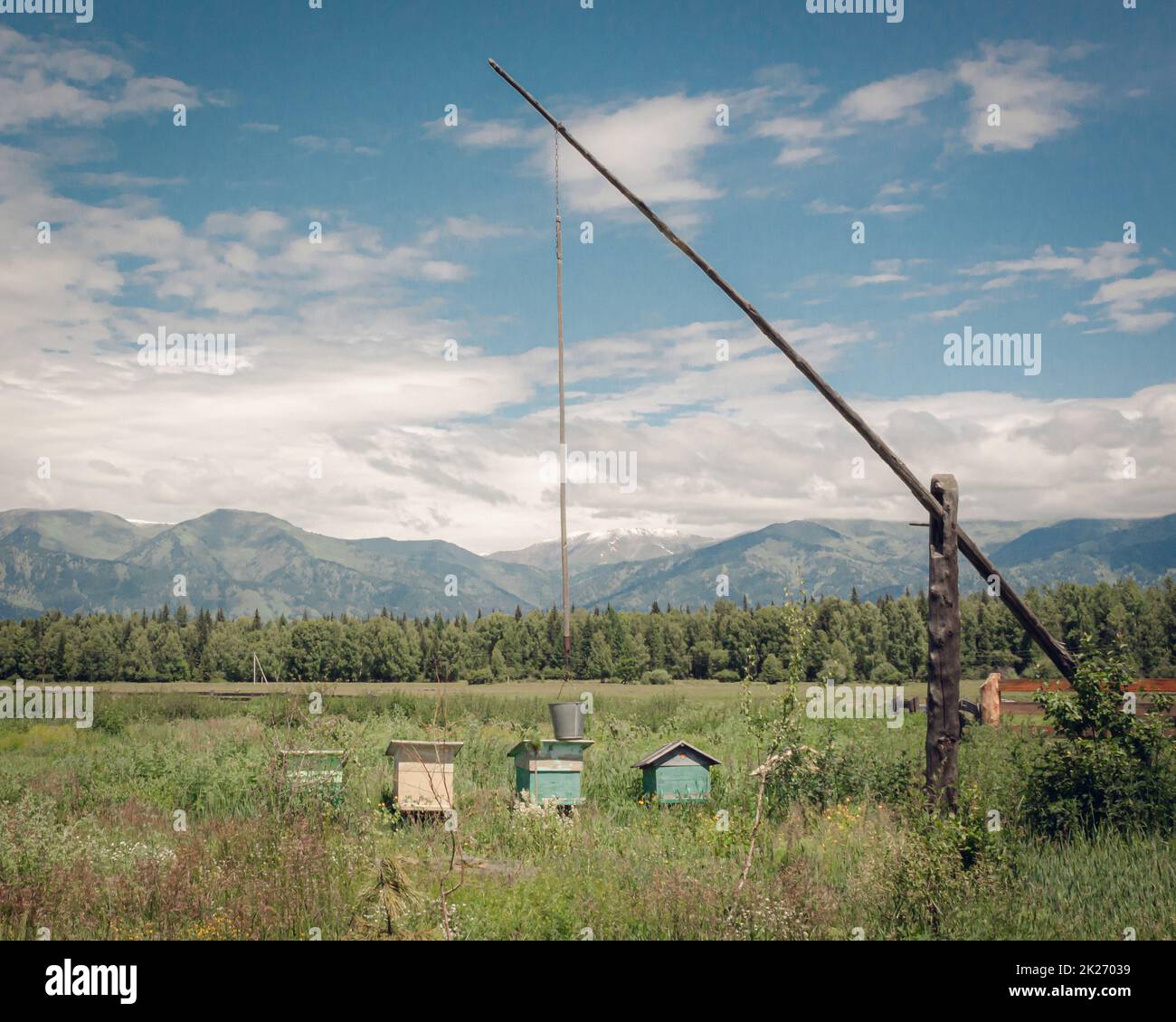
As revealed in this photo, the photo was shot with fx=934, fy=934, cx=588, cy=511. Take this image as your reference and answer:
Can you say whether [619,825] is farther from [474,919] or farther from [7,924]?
[7,924]

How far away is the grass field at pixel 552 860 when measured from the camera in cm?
922

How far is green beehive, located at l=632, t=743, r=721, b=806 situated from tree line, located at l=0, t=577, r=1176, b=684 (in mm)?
Answer: 33012

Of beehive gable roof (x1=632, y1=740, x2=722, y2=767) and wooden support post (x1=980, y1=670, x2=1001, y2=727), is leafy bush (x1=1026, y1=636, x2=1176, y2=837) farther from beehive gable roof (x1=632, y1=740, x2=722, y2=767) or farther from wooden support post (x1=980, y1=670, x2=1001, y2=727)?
wooden support post (x1=980, y1=670, x2=1001, y2=727)

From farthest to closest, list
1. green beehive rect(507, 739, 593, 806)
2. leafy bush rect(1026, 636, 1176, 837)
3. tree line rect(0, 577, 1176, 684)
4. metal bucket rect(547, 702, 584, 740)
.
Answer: tree line rect(0, 577, 1176, 684)
metal bucket rect(547, 702, 584, 740)
green beehive rect(507, 739, 593, 806)
leafy bush rect(1026, 636, 1176, 837)

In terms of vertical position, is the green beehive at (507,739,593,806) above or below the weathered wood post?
below

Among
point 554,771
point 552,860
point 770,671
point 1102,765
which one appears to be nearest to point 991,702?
point 770,671

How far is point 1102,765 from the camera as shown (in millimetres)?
12328

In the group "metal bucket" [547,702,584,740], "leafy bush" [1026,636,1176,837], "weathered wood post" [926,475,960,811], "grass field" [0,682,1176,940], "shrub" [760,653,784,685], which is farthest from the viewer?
"metal bucket" [547,702,584,740]

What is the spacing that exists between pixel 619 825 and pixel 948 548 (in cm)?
632

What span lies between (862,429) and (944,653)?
3032mm

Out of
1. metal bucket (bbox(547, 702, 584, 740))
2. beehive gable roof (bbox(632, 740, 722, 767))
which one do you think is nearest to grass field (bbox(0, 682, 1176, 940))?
beehive gable roof (bbox(632, 740, 722, 767))

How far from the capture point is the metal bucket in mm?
14797

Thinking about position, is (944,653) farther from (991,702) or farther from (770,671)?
(991,702)

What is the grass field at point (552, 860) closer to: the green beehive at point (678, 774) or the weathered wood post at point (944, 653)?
the green beehive at point (678, 774)
